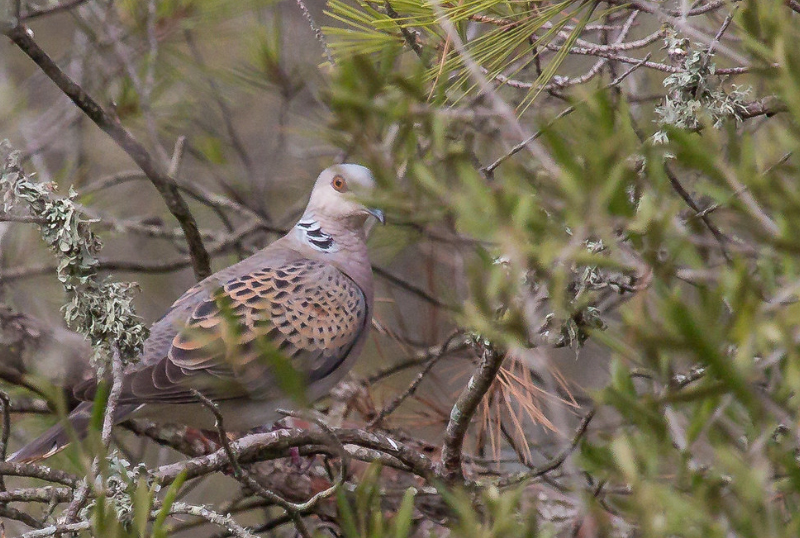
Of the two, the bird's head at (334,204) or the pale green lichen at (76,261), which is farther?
the bird's head at (334,204)

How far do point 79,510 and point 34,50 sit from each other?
0.98 m

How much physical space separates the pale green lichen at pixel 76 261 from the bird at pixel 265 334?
0.51m

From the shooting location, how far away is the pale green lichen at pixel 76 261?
1956mm

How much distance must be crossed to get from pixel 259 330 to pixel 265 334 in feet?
0.29

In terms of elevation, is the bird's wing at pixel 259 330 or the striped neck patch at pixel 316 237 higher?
the striped neck patch at pixel 316 237

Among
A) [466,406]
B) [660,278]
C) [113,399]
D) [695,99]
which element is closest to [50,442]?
[113,399]

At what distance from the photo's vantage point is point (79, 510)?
65.3 inches

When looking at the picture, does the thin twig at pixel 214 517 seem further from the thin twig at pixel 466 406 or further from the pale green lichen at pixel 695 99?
the pale green lichen at pixel 695 99

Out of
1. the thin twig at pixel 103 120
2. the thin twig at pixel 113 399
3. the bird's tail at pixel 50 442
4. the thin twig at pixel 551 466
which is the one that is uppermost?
the thin twig at pixel 103 120

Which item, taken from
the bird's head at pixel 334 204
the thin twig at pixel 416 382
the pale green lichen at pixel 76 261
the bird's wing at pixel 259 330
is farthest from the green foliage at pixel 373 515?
the bird's head at pixel 334 204

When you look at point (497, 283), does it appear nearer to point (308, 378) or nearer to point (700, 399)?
point (700, 399)

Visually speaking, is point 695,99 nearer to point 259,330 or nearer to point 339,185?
point 259,330

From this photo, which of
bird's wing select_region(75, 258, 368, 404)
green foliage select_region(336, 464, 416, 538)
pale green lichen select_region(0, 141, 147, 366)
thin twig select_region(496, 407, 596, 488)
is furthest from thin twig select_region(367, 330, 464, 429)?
green foliage select_region(336, 464, 416, 538)

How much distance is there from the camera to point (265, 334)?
8.81 feet
